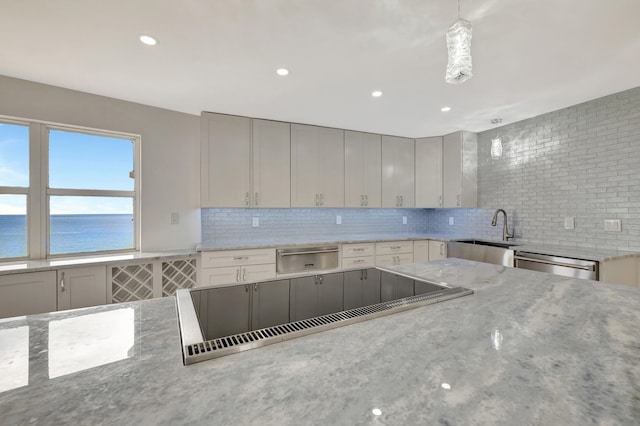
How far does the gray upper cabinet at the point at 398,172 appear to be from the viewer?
429 cm

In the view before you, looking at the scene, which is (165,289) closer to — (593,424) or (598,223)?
(593,424)

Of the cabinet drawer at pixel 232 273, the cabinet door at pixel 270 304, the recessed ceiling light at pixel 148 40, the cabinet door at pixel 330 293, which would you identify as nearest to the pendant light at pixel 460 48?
the cabinet door at pixel 330 293

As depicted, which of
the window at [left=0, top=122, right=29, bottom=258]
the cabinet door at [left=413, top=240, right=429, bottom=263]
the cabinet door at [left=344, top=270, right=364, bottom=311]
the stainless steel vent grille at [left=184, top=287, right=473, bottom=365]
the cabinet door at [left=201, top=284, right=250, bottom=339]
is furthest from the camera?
the cabinet door at [left=413, top=240, right=429, bottom=263]

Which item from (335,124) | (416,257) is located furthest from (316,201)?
(416,257)

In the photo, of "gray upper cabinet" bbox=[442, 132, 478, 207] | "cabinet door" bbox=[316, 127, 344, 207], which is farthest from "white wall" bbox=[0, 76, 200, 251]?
"gray upper cabinet" bbox=[442, 132, 478, 207]

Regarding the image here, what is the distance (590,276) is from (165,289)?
3.95 m

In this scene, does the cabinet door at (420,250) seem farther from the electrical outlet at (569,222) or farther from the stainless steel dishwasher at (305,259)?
the electrical outlet at (569,222)

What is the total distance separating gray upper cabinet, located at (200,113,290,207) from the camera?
3.26 metres

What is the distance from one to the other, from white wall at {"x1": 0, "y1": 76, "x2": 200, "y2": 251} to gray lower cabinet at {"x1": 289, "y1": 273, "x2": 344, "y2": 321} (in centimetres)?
242

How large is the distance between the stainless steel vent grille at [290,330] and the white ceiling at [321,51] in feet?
5.22

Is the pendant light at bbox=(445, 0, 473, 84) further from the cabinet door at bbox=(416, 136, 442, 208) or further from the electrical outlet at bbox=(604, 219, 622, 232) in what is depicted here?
the cabinet door at bbox=(416, 136, 442, 208)

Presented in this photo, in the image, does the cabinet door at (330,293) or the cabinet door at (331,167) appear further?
the cabinet door at (331,167)

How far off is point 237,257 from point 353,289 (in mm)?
2021

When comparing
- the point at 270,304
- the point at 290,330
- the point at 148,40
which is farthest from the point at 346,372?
the point at 148,40
